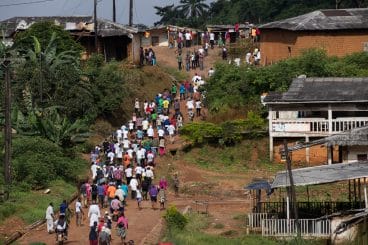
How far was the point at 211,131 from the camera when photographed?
46562 mm

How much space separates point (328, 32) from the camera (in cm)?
5709

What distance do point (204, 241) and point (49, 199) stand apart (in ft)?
26.0

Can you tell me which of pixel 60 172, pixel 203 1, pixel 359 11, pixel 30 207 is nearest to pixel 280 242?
pixel 30 207

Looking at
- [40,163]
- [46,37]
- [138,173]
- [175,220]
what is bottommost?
[175,220]

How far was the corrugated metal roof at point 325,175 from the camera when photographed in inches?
1308

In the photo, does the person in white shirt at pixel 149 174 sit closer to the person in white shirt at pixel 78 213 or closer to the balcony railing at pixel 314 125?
the person in white shirt at pixel 78 213

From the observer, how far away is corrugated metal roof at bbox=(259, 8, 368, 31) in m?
56.9

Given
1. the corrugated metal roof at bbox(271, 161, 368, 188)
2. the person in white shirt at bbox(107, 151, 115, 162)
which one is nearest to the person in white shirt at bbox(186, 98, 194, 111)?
the person in white shirt at bbox(107, 151, 115, 162)

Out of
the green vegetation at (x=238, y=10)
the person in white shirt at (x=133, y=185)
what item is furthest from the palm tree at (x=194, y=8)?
the person in white shirt at (x=133, y=185)

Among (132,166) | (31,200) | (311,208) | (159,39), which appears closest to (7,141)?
(31,200)

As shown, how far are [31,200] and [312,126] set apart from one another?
1401cm

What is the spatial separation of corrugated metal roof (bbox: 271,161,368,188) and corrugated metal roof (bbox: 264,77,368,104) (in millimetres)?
9279

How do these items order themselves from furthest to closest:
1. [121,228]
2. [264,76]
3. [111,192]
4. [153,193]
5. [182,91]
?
[182,91], [264,76], [153,193], [111,192], [121,228]

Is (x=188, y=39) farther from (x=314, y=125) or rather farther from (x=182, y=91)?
(x=314, y=125)
